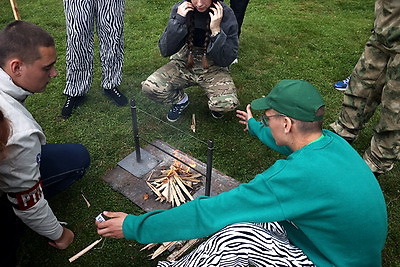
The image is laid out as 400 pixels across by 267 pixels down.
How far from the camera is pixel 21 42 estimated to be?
2.94 metres

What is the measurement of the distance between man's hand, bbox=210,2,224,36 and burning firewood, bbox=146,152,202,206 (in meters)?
1.66

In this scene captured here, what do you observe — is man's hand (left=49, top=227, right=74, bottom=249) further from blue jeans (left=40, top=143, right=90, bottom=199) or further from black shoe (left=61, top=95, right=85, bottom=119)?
black shoe (left=61, top=95, right=85, bottom=119)

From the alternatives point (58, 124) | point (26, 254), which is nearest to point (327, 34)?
point (58, 124)

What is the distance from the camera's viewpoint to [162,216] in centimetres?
231

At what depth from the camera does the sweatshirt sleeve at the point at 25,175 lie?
2505 mm

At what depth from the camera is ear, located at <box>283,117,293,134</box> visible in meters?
2.38

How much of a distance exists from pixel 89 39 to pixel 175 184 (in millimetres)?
2335

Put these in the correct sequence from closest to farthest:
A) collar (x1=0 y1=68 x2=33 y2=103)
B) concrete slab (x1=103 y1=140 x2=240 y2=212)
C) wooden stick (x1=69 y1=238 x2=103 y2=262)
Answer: collar (x1=0 y1=68 x2=33 y2=103) → wooden stick (x1=69 y1=238 x2=103 y2=262) → concrete slab (x1=103 y1=140 x2=240 y2=212)

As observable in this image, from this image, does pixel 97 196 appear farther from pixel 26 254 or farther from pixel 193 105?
pixel 193 105

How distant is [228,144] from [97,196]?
1.79 meters

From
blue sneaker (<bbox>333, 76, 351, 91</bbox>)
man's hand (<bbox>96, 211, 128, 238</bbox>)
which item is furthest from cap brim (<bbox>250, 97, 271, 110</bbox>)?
blue sneaker (<bbox>333, 76, 351, 91</bbox>)

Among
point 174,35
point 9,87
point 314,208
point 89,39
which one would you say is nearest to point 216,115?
point 174,35

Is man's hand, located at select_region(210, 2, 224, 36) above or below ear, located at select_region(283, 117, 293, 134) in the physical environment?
above

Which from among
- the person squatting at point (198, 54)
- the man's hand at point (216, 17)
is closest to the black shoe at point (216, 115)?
the person squatting at point (198, 54)
